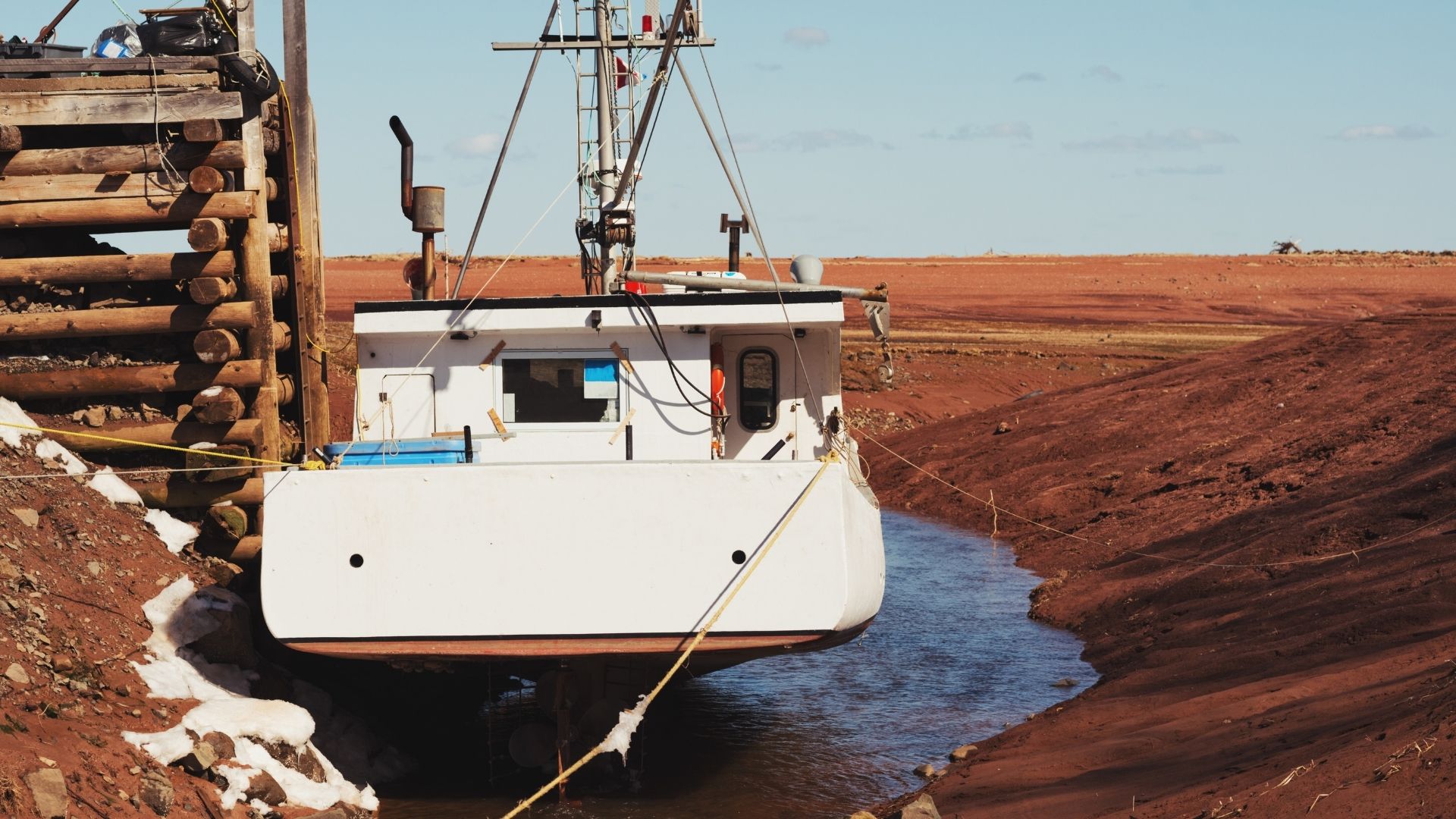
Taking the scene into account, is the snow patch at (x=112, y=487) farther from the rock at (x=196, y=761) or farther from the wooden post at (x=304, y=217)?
the rock at (x=196, y=761)

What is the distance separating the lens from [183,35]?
13.2 meters

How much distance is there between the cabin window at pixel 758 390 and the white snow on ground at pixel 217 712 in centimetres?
456

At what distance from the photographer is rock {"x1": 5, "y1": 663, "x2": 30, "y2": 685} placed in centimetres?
898

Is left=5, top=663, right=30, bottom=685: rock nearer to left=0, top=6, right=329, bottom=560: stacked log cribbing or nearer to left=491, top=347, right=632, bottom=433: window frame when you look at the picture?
left=0, top=6, right=329, bottom=560: stacked log cribbing

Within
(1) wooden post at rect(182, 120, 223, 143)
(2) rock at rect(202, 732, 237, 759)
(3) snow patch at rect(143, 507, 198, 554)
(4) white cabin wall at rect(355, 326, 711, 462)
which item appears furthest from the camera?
(4) white cabin wall at rect(355, 326, 711, 462)

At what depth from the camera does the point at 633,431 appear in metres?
12.3

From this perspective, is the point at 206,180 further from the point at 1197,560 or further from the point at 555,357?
the point at 1197,560

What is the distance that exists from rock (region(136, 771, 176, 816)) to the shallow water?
7.31 feet

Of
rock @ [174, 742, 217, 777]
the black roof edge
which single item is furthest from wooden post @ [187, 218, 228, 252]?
rock @ [174, 742, 217, 777]

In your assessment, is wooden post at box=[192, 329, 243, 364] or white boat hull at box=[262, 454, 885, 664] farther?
wooden post at box=[192, 329, 243, 364]

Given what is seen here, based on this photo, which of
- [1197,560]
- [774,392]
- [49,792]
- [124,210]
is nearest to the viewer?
[49,792]

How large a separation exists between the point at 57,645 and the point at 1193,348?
124 feet

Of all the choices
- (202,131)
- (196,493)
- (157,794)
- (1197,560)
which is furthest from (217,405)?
(1197,560)

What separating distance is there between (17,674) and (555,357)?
4840mm
